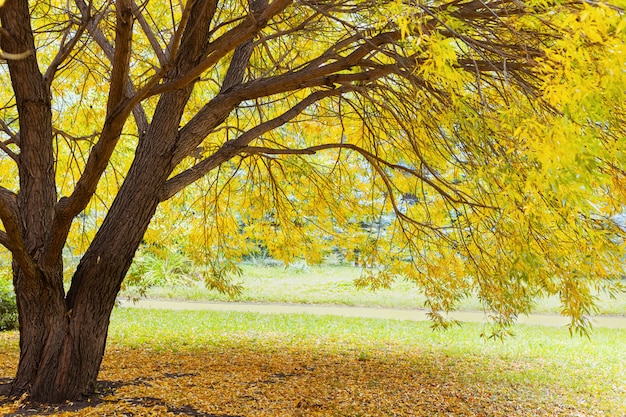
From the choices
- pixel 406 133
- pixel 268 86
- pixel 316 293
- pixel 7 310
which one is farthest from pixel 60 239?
pixel 316 293

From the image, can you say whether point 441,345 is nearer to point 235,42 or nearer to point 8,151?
point 8,151

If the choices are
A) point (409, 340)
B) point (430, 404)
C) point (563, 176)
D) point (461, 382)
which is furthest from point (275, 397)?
point (409, 340)

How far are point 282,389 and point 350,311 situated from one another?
9.44 meters

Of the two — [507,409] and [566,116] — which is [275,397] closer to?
[507,409]

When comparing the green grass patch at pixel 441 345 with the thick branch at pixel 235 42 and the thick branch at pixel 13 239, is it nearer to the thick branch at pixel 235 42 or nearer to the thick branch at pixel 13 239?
the thick branch at pixel 13 239

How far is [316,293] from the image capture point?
18.0 metres

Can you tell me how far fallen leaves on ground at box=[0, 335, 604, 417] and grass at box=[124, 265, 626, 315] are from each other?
25.0 ft

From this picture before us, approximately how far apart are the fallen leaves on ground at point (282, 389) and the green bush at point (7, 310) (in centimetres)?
217

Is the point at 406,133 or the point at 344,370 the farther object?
the point at 344,370

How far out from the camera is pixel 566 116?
2.46 m

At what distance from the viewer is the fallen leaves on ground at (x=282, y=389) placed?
4.97 meters

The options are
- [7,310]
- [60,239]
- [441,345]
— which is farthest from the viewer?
[7,310]

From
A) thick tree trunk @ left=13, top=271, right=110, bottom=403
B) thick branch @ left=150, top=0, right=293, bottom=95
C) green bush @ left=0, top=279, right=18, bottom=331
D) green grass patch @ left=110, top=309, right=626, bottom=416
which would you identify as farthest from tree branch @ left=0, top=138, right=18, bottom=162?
green bush @ left=0, top=279, right=18, bottom=331

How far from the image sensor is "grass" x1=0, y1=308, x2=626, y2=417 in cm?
534
